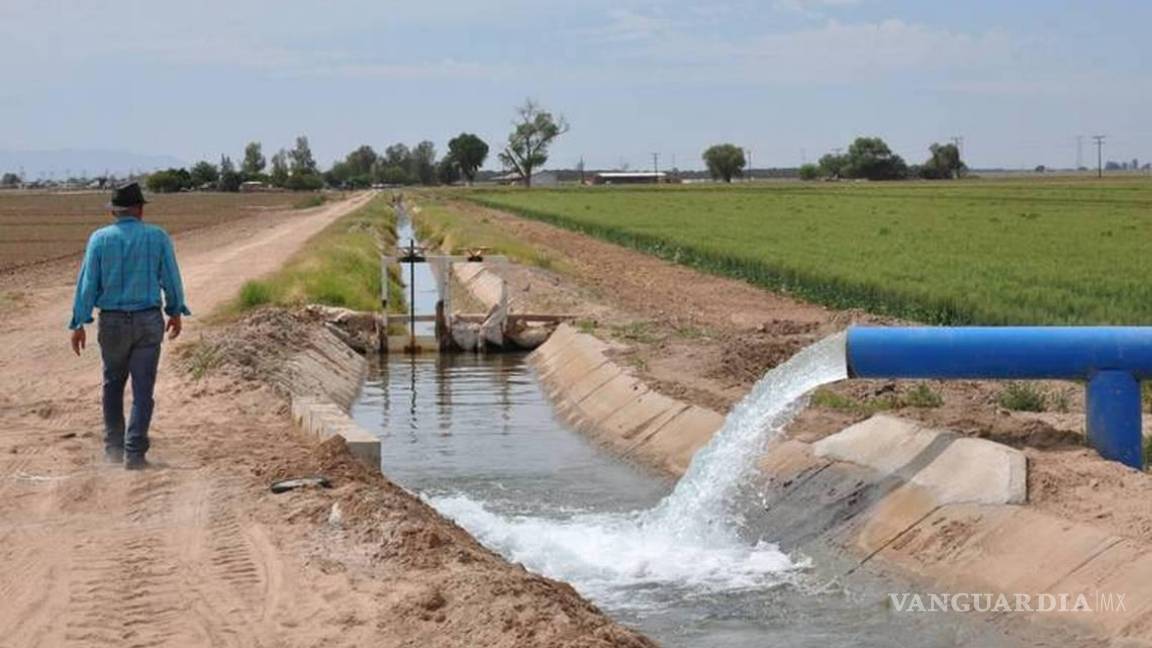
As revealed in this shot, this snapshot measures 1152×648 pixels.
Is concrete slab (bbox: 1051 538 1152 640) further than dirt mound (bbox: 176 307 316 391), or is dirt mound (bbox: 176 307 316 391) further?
dirt mound (bbox: 176 307 316 391)

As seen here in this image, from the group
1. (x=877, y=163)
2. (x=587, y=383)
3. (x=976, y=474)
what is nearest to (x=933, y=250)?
(x=587, y=383)

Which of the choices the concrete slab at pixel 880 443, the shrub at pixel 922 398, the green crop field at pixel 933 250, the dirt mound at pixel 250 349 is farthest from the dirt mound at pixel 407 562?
the green crop field at pixel 933 250

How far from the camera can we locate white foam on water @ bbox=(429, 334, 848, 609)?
11219 millimetres

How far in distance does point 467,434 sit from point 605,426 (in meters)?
1.73

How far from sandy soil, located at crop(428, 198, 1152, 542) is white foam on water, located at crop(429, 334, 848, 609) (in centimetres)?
70

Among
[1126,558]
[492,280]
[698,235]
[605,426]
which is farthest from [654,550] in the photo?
[698,235]

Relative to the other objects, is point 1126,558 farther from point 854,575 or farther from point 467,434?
point 467,434

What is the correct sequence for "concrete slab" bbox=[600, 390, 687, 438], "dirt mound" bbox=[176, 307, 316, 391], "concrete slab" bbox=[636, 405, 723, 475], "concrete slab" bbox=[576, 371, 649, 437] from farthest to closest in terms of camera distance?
"concrete slab" bbox=[576, 371, 649, 437] < "dirt mound" bbox=[176, 307, 316, 391] < "concrete slab" bbox=[600, 390, 687, 438] < "concrete slab" bbox=[636, 405, 723, 475]

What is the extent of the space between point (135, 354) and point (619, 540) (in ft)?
13.3

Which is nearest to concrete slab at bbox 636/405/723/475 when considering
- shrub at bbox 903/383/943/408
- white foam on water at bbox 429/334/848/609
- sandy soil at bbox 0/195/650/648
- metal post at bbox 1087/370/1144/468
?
white foam on water at bbox 429/334/848/609

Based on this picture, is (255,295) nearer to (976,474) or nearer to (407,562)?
(976,474)

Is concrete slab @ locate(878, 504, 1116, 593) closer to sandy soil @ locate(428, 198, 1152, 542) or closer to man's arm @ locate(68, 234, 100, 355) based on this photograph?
sandy soil @ locate(428, 198, 1152, 542)

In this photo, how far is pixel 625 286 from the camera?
37375 mm

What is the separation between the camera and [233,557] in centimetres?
905
